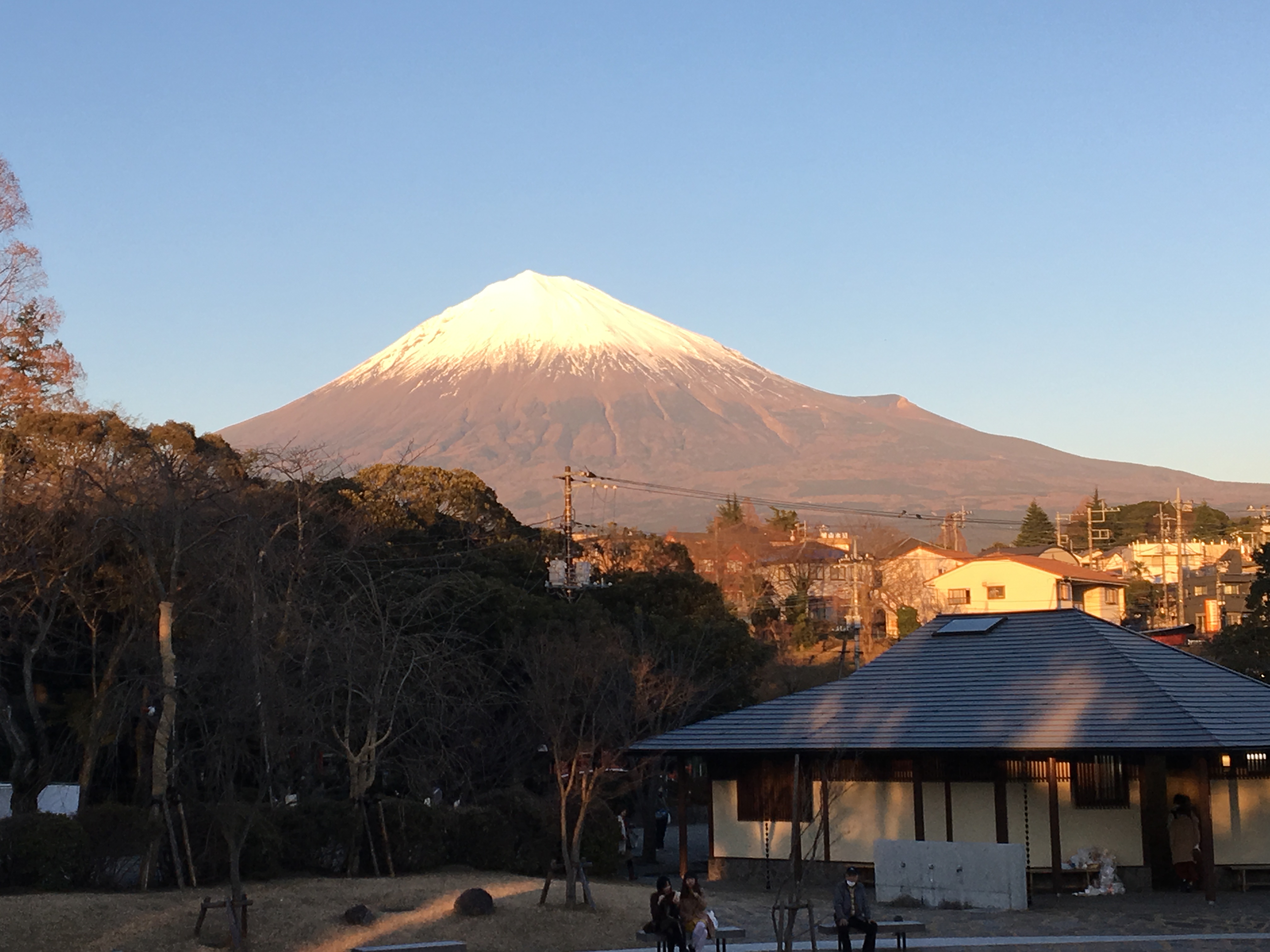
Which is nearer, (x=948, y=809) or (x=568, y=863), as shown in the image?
(x=568, y=863)

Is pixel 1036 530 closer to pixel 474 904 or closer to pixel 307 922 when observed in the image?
pixel 474 904

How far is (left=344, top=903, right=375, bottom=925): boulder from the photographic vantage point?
15523mm

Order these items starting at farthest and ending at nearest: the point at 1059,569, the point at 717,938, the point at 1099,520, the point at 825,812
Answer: the point at 1099,520 < the point at 1059,569 < the point at 825,812 < the point at 717,938

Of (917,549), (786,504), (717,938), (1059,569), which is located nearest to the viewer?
(717,938)

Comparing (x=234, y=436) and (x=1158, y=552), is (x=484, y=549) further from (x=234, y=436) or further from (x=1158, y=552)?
(x=234, y=436)

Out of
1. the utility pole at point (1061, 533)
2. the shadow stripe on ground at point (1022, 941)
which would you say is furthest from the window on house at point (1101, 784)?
the utility pole at point (1061, 533)

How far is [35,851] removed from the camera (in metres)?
16.9

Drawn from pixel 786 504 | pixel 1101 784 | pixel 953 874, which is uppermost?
pixel 786 504

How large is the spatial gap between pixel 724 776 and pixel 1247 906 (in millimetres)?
7581

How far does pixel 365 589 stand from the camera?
1161 inches

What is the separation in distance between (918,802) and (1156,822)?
322 centimetres

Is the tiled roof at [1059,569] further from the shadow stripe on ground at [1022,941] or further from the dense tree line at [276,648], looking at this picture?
the shadow stripe on ground at [1022,941]

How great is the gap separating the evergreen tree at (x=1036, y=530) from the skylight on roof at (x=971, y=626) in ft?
260

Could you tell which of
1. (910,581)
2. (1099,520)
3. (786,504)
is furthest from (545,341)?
(910,581)
